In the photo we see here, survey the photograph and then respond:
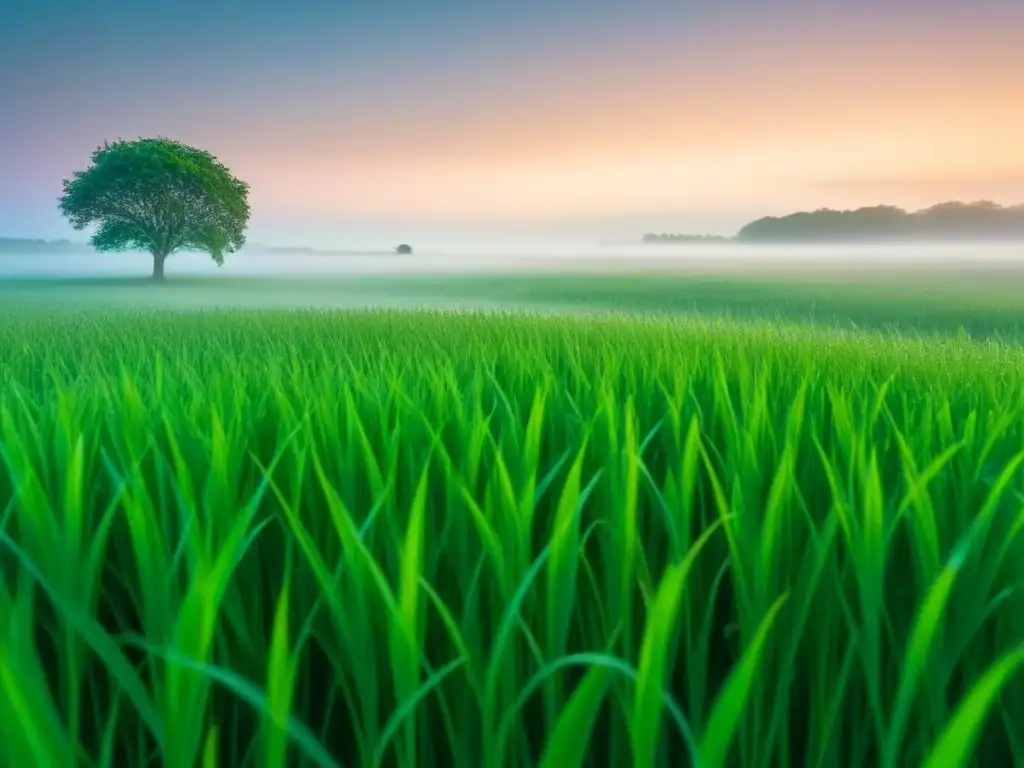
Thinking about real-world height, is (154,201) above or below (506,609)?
above

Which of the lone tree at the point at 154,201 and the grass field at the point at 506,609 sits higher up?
the lone tree at the point at 154,201

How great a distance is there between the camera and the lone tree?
1105 inches

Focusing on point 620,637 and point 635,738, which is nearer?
point 635,738

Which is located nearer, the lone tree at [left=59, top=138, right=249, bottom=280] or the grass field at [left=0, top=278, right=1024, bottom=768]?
the grass field at [left=0, top=278, right=1024, bottom=768]

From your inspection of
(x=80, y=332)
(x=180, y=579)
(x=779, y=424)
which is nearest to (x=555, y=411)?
(x=779, y=424)

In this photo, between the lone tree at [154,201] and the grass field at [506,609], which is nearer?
the grass field at [506,609]

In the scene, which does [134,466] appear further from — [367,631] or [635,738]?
[635,738]

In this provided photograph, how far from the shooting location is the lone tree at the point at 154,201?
Answer: 2808 cm

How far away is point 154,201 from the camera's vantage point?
28.4 m

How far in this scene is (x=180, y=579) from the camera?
3.43 feet

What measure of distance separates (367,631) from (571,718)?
0.97 ft

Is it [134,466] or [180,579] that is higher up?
[134,466]

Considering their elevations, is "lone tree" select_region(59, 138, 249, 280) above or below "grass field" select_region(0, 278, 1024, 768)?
above

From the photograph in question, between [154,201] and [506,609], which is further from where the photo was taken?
[154,201]
